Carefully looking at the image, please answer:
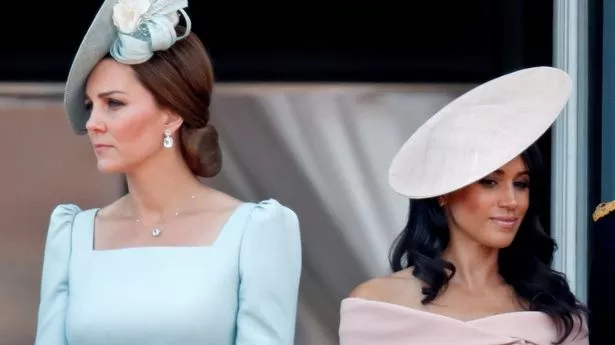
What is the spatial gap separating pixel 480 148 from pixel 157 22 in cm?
69

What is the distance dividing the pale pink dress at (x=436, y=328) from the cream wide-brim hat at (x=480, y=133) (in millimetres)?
244

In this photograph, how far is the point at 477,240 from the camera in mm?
3490

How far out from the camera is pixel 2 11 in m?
4.49

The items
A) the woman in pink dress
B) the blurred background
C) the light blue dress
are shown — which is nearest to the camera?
the light blue dress

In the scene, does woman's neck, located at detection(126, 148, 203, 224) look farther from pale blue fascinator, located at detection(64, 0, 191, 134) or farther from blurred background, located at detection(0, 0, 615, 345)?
→ blurred background, located at detection(0, 0, 615, 345)

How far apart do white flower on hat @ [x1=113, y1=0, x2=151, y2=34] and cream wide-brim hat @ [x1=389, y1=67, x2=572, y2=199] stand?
1.98ft

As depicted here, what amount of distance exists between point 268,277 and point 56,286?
45cm

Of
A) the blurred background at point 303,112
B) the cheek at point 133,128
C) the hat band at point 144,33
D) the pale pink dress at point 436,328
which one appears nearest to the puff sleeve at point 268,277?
the pale pink dress at point 436,328

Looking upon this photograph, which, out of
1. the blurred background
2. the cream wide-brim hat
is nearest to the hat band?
the cream wide-brim hat

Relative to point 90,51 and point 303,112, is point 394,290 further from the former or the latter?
point 303,112

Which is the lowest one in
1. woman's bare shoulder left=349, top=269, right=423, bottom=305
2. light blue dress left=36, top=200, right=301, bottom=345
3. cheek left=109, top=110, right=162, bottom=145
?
woman's bare shoulder left=349, top=269, right=423, bottom=305

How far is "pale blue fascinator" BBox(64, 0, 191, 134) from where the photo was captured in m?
3.42

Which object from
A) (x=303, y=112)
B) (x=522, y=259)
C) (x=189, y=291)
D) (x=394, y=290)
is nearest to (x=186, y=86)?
(x=189, y=291)

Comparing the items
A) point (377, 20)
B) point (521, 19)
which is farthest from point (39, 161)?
point (521, 19)
